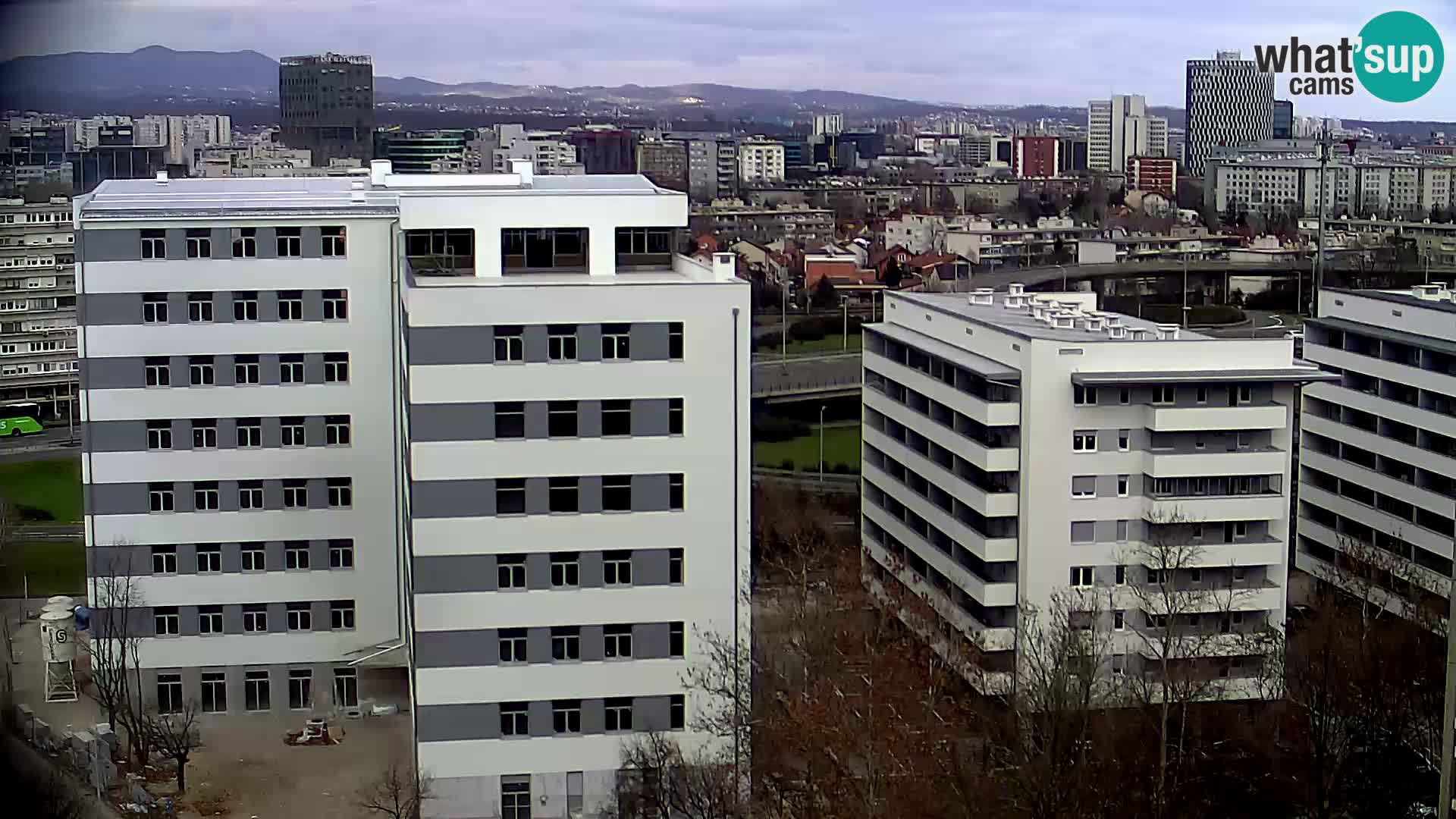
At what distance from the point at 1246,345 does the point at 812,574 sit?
6.57 feet

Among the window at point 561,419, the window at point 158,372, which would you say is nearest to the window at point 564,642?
the window at point 561,419

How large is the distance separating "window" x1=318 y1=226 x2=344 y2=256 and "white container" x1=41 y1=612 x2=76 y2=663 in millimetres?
1519

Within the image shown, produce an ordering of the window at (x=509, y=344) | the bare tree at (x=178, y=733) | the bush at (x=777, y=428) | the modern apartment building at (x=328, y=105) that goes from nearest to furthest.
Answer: the window at (x=509, y=344)
the bare tree at (x=178, y=733)
the bush at (x=777, y=428)
the modern apartment building at (x=328, y=105)

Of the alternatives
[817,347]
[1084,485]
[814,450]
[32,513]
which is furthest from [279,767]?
[817,347]

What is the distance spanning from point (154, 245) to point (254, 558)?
3.44ft

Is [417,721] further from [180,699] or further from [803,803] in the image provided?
[180,699]

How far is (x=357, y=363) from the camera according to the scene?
554 centimetres

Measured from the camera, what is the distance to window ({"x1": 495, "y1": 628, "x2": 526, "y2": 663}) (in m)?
4.41

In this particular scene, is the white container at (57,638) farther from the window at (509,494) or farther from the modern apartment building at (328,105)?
the modern apartment building at (328,105)

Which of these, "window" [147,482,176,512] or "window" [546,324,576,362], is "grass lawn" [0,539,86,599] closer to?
"window" [147,482,176,512]

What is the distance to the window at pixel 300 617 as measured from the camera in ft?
18.3

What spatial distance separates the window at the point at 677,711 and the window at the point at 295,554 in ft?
5.39

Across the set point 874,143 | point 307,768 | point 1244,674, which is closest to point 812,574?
point 1244,674

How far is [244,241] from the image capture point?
5484mm
